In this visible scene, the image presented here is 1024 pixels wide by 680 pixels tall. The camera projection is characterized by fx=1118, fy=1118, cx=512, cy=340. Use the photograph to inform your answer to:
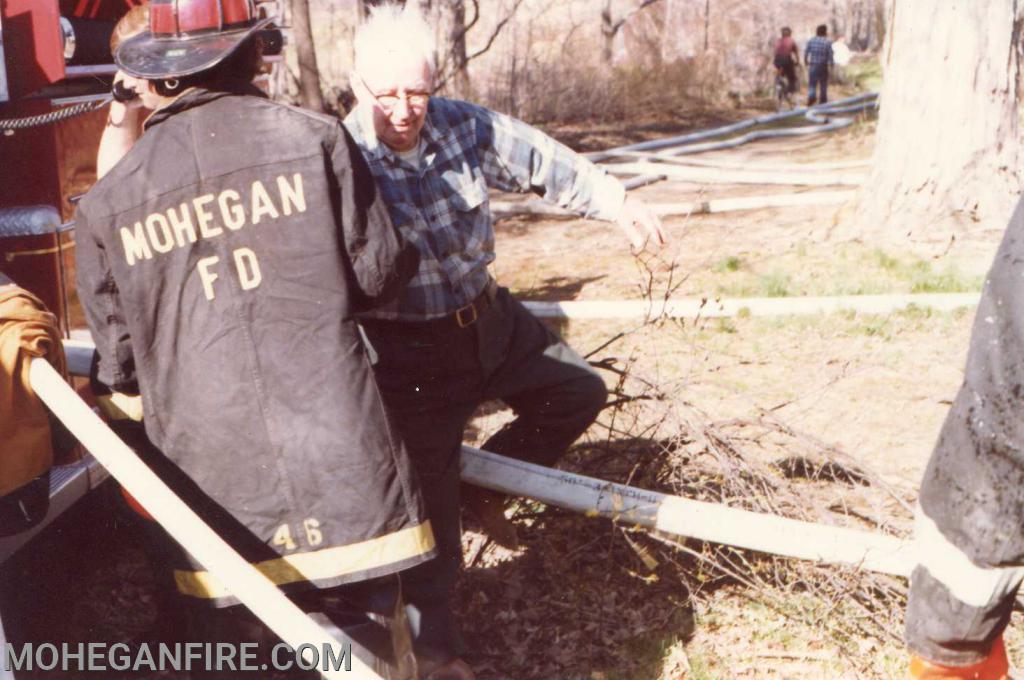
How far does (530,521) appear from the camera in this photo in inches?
166

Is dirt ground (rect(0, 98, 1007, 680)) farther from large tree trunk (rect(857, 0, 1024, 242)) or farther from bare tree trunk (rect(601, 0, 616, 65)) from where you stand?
bare tree trunk (rect(601, 0, 616, 65))

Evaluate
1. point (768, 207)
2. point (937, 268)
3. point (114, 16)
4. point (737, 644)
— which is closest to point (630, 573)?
point (737, 644)

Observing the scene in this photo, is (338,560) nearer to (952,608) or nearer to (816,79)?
(952,608)

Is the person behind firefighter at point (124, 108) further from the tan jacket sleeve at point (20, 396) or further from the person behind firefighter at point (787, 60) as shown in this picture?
the person behind firefighter at point (787, 60)

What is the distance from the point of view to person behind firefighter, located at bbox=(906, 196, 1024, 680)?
193 centimetres

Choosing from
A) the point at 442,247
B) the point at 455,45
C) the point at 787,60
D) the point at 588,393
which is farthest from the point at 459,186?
the point at 787,60

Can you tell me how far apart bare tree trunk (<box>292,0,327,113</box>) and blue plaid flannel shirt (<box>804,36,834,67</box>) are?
44.7 ft

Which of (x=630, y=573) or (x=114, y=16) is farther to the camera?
(x=114, y=16)

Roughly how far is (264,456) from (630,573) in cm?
178

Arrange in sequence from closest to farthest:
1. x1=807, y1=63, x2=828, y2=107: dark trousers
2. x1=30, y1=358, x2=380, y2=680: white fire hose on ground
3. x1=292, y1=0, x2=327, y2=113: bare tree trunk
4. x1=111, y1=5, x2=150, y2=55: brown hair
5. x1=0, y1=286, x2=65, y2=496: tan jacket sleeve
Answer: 1. x1=30, y1=358, x2=380, y2=680: white fire hose on ground
2. x1=0, y1=286, x2=65, y2=496: tan jacket sleeve
3. x1=111, y1=5, x2=150, y2=55: brown hair
4. x1=292, y1=0, x2=327, y2=113: bare tree trunk
5. x1=807, y1=63, x2=828, y2=107: dark trousers

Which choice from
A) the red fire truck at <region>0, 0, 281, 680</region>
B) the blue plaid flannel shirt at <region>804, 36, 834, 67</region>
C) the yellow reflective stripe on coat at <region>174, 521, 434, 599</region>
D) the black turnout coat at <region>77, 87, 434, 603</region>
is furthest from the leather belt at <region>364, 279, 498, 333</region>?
the blue plaid flannel shirt at <region>804, 36, 834, 67</region>

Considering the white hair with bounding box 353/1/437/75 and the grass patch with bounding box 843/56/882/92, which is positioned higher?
the white hair with bounding box 353/1/437/75

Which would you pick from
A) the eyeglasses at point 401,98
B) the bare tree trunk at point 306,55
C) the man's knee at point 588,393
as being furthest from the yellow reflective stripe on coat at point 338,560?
the bare tree trunk at point 306,55

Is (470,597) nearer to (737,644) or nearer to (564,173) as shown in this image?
(737,644)
